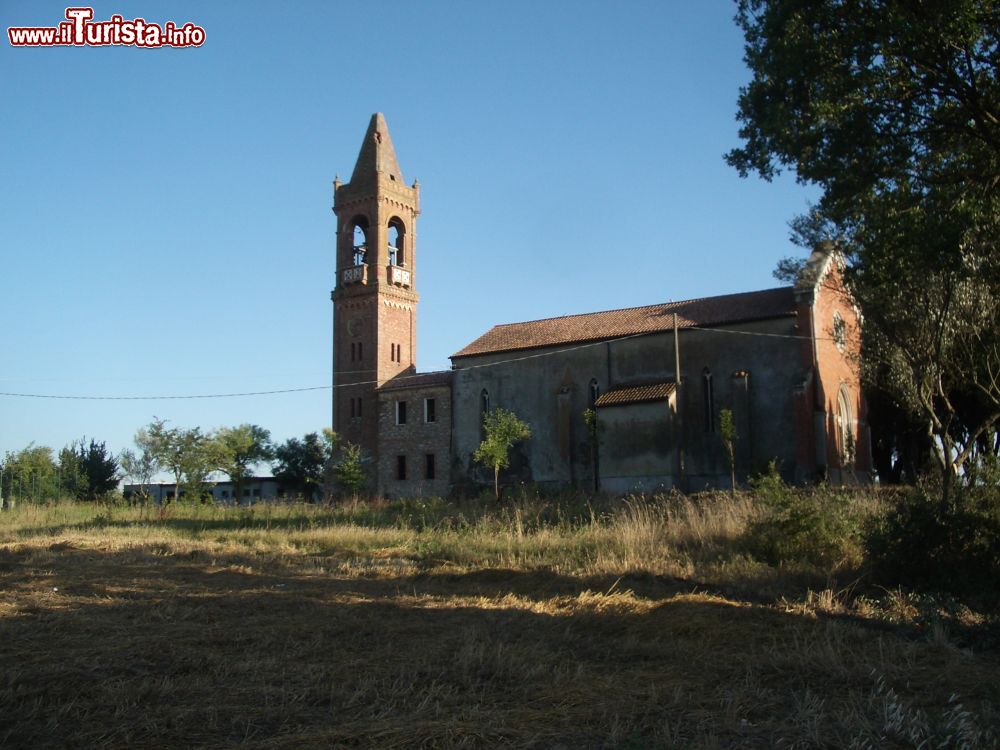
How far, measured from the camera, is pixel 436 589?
31.0ft

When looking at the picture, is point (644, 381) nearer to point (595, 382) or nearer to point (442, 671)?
point (595, 382)

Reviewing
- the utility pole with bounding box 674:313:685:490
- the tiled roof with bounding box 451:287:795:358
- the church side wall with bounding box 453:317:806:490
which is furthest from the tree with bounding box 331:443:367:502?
the utility pole with bounding box 674:313:685:490

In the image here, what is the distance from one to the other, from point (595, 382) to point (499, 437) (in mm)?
5486

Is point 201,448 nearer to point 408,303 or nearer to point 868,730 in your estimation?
point 408,303

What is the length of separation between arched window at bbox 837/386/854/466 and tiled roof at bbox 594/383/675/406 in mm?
7005

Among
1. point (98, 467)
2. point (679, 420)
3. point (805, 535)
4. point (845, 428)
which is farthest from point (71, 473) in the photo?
Result: point (805, 535)

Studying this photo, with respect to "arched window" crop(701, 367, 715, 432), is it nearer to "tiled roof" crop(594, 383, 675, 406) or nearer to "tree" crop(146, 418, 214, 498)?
"tiled roof" crop(594, 383, 675, 406)

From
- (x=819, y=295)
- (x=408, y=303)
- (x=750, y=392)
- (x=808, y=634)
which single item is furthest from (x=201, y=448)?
(x=808, y=634)

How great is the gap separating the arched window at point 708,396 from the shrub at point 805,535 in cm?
2542

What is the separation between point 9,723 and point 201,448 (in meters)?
50.3

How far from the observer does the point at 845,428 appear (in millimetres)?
36688

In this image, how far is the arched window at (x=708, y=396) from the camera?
3703cm

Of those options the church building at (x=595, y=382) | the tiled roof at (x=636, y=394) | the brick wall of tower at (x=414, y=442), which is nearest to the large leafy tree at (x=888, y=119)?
the church building at (x=595, y=382)

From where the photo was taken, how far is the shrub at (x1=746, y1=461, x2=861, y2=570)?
10883 millimetres
